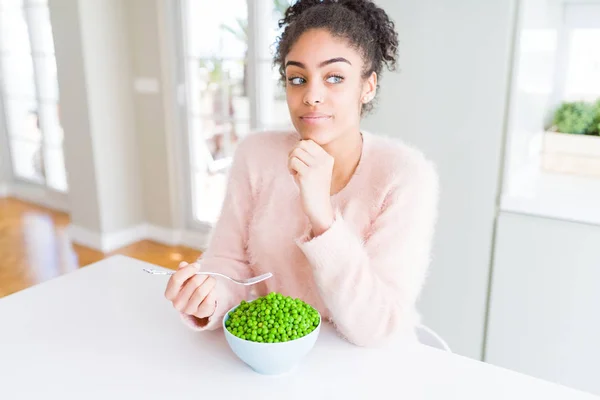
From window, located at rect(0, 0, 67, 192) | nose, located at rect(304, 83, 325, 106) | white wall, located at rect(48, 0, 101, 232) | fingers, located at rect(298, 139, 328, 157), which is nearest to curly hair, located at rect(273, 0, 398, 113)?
nose, located at rect(304, 83, 325, 106)

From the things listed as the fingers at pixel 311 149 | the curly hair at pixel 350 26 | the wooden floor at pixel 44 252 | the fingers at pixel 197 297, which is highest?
the curly hair at pixel 350 26

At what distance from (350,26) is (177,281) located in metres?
0.61

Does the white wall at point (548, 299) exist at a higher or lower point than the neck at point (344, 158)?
lower

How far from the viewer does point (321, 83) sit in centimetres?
107

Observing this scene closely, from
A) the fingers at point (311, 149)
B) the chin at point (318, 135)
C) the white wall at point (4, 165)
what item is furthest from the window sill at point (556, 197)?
the white wall at point (4, 165)

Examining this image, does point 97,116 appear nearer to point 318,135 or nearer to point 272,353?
point 318,135

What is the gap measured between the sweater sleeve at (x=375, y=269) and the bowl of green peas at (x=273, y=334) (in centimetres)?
9

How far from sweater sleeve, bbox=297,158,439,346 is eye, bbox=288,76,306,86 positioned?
294mm

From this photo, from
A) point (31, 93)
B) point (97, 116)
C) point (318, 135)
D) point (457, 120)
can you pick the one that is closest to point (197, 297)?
point (318, 135)

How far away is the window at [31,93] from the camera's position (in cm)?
397

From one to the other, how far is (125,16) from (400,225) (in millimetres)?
2849

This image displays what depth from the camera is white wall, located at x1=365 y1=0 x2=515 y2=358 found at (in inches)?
67.8

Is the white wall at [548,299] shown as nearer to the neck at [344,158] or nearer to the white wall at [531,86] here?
the white wall at [531,86]

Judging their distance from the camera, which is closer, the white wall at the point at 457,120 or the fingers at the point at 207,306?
the fingers at the point at 207,306
